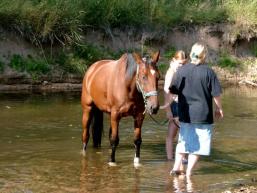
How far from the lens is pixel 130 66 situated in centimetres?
985

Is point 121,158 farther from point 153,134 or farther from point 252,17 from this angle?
→ point 252,17

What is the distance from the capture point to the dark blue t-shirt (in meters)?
8.57

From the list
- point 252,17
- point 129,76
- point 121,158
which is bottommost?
point 121,158

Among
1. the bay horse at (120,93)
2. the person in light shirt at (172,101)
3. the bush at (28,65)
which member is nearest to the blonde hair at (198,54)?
the bay horse at (120,93)

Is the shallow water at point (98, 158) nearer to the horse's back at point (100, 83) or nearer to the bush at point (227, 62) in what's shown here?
the horse's back at point (100, 83)

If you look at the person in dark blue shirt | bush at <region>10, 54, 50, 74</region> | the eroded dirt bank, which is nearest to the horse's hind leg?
the person in dark blue shirt

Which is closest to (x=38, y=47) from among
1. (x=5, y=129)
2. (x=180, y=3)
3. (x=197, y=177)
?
(x=180, y=3)

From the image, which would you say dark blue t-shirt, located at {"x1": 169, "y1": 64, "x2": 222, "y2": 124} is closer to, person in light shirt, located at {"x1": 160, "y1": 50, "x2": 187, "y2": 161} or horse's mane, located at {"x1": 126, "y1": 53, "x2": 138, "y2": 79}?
person in light shirt, located at {"x1": 160, "y1": 50, "x2": 187, "y2": 161}

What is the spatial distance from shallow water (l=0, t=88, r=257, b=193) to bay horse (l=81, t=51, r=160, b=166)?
18.2 inches

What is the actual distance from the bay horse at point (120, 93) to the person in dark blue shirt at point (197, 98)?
1.70 ft

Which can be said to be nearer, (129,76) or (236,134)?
(129,76)

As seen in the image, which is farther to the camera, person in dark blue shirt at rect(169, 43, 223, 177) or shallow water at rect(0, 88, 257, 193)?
shallow water at rect(0, 88, 257, 193)

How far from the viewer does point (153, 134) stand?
13.1 metres

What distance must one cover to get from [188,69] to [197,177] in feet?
5.57
